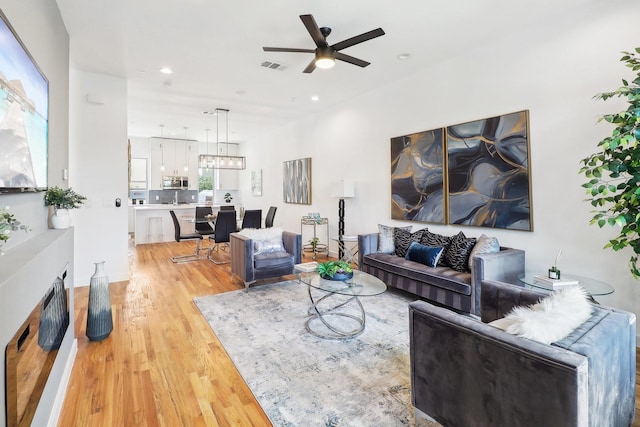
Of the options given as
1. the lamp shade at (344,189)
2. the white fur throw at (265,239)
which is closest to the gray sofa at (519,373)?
the white fur throw at (265,239)

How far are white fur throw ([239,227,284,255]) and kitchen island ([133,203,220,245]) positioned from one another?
365cm

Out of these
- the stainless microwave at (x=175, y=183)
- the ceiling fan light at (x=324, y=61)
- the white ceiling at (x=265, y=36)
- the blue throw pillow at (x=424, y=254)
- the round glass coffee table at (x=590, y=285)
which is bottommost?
the round glass coffee table at (x=590, y=285)

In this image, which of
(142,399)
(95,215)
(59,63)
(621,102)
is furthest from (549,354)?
(95,215)

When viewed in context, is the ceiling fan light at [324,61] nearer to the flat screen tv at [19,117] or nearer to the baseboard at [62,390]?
the flat screen tv at [19,117]

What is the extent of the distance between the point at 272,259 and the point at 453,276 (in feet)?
7.63

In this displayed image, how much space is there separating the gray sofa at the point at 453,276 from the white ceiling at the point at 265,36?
2417 mm

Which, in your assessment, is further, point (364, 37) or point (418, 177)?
point (418, 177)

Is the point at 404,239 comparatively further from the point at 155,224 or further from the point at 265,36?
the point at 155,224

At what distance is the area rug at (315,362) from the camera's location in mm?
1935

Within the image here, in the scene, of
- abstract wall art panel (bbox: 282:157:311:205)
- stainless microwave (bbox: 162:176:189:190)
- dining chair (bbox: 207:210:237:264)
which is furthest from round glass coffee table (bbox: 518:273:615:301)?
stainless microwave (bbox: 162:176:189:190)

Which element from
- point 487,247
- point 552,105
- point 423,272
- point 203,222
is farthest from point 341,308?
point 203,222

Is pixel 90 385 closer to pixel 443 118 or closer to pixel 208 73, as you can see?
pixel 208 73

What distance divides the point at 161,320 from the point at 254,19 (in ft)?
10.8

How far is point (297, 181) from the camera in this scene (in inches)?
295
